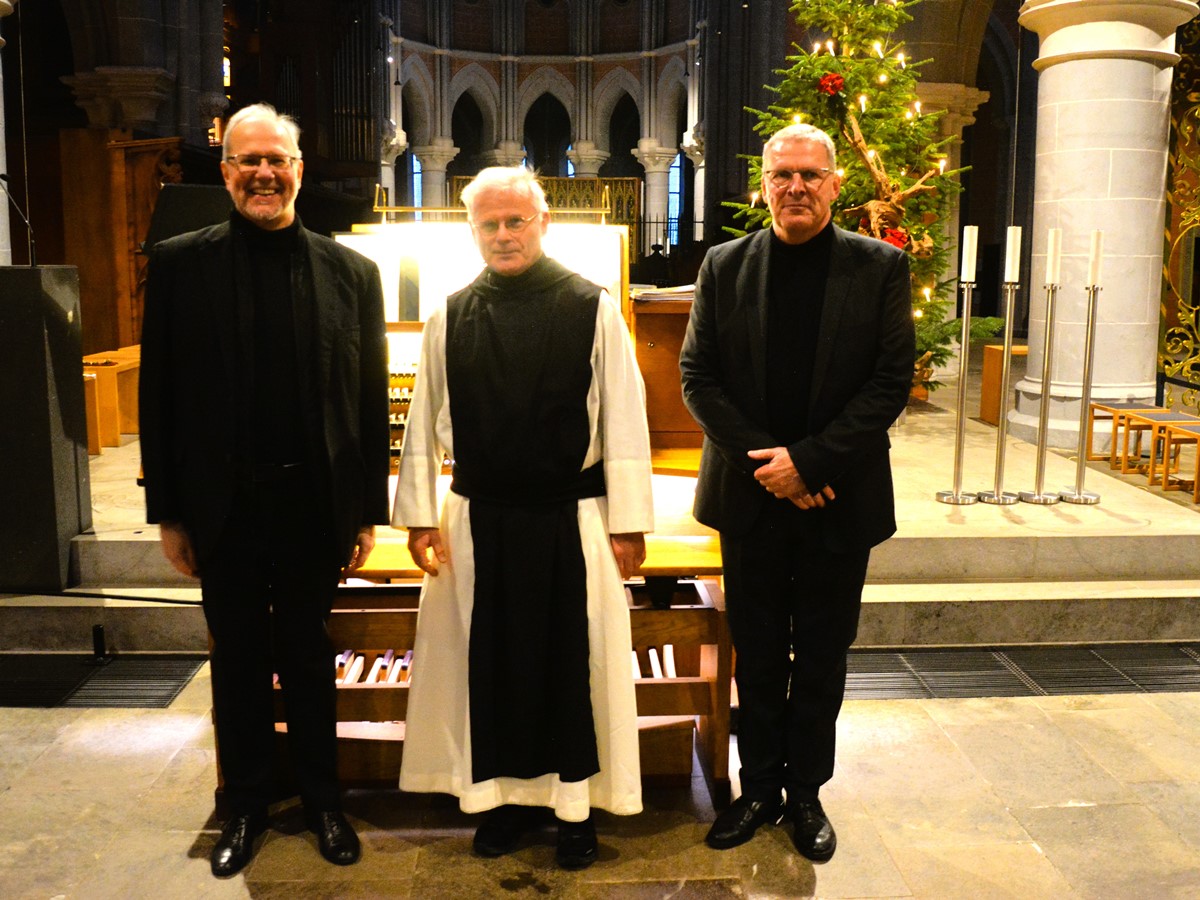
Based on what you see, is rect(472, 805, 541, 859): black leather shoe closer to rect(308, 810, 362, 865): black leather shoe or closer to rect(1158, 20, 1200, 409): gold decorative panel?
rect(308, 810, 362, 865): black leather shoe

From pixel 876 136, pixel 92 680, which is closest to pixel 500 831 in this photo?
pixel 92 680

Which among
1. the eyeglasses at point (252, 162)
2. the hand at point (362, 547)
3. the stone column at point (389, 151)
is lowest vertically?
the hand at point (362, 547)

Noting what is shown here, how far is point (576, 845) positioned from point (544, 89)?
25.6m

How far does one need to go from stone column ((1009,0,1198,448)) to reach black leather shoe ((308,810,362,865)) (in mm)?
5367

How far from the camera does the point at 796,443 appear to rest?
295 centimetres

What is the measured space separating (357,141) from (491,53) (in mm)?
11465

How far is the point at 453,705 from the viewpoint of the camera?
305 cm

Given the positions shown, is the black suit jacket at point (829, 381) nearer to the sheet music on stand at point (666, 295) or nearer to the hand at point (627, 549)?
the hand at point (627, 549)

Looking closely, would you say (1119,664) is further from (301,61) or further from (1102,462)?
(301,61)

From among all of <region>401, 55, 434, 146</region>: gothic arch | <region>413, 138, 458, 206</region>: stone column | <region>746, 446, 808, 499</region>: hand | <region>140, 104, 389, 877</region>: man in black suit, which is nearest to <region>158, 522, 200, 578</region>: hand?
<region>140, 104, 389, 877</region>: man in black suit

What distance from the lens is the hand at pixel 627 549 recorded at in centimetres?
297

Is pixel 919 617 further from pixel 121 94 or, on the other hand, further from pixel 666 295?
pixel 121 94

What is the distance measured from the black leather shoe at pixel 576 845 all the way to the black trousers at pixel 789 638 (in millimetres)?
429

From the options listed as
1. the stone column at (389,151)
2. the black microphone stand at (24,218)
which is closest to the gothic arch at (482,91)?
the stone column at (389,151)
